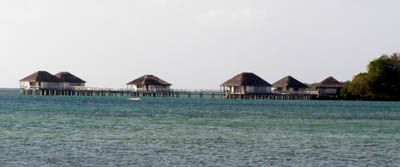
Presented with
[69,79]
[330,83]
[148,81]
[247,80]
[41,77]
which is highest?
[41,77]

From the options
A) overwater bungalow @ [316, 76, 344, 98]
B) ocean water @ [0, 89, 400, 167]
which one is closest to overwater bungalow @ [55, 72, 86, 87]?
overwater bungalow @ [316, 76, 344, 98]

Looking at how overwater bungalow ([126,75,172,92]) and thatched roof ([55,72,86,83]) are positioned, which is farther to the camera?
thatched roof ([55,72,86,83])

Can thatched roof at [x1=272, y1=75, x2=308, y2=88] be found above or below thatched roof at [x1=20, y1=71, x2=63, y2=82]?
below

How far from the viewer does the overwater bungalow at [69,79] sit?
11106 cm

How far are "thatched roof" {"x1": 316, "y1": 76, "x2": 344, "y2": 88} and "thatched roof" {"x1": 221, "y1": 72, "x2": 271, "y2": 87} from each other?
9806 millimetres

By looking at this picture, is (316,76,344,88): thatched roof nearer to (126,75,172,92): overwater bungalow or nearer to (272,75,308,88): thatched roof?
(272,75,308,88): thatched roof

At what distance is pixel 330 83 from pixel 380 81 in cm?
1026

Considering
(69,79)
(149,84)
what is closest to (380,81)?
(149,84)

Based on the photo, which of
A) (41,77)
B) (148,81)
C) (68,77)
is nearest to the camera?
(148,81)

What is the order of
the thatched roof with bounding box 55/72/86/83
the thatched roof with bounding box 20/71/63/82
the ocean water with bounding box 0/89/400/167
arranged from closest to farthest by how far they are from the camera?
the ocean water with bounding box 0/89/400/167 → the thatched roof with bounding box 20/71/63/82 → the thatched roof with bounding box 55/72/86/83

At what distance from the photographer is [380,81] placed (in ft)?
311

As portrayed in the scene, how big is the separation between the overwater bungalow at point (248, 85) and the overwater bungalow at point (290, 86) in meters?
3.28

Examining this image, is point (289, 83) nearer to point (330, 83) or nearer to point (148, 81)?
point (330, 83)

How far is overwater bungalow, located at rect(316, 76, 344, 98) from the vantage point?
10266cm
